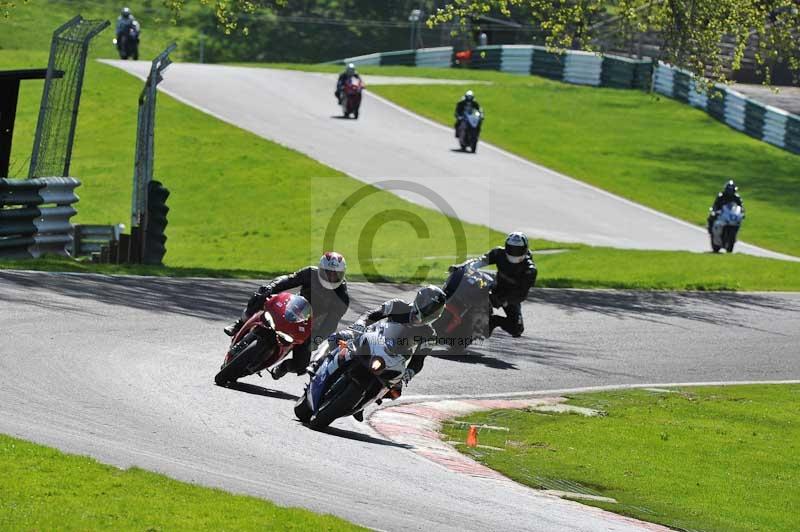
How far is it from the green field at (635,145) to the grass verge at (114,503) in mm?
26835

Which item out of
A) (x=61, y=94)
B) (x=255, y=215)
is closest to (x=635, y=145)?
(x=255, y=215)

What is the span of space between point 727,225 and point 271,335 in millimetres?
19184

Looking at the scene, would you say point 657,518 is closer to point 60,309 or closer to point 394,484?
point 394,484

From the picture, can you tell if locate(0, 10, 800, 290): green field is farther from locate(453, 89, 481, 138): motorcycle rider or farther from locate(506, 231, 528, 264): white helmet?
locate(506, 231, 528, 264): white helmet

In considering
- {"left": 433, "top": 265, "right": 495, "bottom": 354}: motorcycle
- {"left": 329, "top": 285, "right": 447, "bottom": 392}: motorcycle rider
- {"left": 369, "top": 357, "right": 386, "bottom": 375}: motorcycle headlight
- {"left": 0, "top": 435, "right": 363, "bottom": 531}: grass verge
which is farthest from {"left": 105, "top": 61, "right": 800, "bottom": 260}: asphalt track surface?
{"left": 0, "top": 435, "right": 363, "bottom": 531}: grass verge

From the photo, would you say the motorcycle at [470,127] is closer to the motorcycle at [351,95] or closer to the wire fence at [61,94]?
the motorcycle at [351,95]

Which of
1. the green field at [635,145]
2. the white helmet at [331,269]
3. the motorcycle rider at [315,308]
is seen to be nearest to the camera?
the white helmet at [331,269]

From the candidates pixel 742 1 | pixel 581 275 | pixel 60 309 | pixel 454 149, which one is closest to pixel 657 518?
pixel 60 309

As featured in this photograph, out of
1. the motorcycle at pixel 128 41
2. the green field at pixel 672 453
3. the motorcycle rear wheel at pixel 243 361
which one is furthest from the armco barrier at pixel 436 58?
the motorcycle rear wheel at pixel 243 361

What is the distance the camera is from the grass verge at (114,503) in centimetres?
780

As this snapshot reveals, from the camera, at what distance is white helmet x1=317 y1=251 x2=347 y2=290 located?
12.7 meters

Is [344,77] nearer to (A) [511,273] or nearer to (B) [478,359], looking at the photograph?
(A) [511,273]

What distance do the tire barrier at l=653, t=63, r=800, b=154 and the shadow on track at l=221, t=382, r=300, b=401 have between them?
113 feet

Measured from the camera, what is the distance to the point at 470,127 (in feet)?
132
